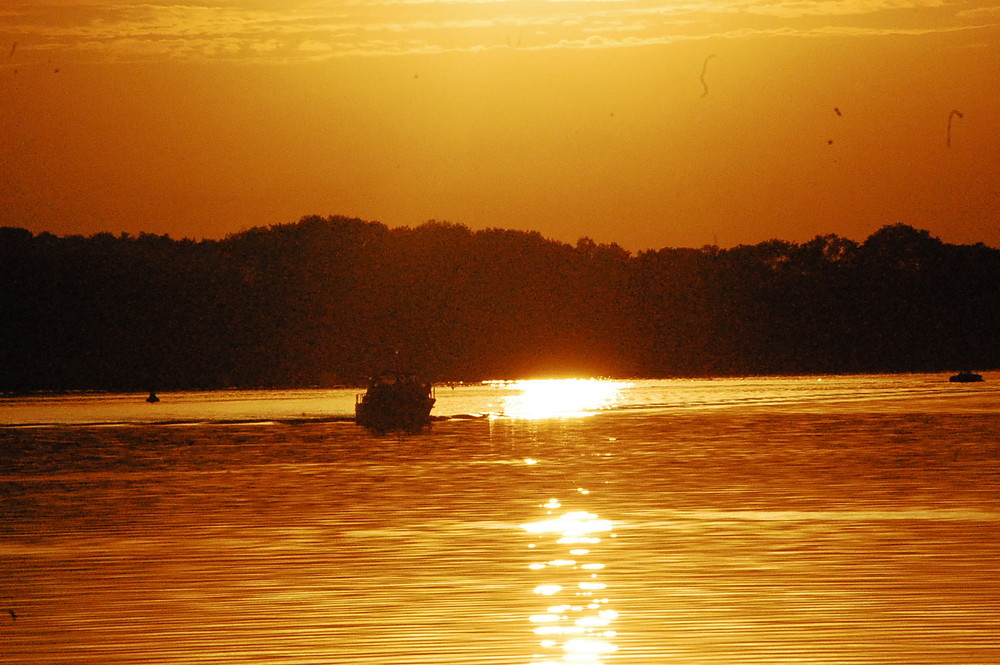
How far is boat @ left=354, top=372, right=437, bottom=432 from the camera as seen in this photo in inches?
3017

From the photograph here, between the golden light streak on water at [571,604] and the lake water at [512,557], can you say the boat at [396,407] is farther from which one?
the golden light streak on water at [571,604]

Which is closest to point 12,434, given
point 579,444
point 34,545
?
point 579,444

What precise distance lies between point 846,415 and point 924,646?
7490cm

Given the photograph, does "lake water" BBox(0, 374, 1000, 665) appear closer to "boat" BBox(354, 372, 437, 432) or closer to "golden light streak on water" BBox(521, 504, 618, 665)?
"golden light streak on water" BBox(521, 504, 618, 665)

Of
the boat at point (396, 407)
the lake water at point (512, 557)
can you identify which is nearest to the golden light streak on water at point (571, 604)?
the lake water at point (512, 557)

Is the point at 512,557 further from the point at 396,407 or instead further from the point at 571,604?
the point at 396,407

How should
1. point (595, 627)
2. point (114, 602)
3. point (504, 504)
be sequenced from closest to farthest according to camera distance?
point (595, 627) < point (114, 602) < point (504, 504)

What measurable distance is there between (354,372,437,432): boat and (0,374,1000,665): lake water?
68.2 feet

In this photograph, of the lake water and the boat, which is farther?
the boat

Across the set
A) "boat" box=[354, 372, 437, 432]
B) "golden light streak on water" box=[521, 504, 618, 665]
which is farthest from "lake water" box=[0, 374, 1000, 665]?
"boat" box=[354, 372, 437, 432]

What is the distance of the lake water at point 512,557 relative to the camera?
16.8 metres

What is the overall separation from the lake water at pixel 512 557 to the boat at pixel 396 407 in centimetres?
2079

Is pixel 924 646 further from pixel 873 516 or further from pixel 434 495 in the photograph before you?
pixel 434 495

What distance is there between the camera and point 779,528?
2736cm
